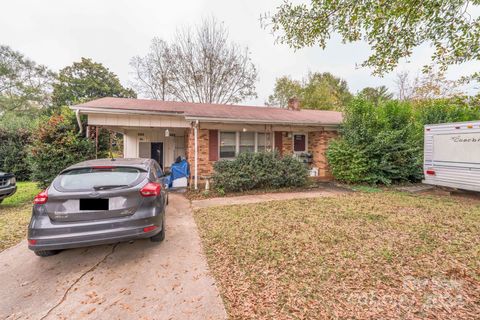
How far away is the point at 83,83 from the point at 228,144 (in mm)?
26458

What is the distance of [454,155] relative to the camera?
6.41 meters

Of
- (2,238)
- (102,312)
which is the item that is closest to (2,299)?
(102,312)

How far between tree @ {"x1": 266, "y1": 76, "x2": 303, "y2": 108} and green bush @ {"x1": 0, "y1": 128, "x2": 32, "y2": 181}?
2430 centimetres

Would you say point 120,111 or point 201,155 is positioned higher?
point 120,111

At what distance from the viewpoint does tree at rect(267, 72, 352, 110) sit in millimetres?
23984

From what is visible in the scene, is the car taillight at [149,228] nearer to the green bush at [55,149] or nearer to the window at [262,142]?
the green bush at [55,149]

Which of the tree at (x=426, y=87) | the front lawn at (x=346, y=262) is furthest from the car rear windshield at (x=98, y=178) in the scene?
the tree at (x=426, y=87)

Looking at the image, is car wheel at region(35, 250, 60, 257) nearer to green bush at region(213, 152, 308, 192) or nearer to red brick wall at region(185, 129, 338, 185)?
green bush at region(213, 152, 308, 192)

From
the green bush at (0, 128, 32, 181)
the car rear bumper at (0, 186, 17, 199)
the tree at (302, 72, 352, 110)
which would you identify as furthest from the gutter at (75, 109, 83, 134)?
the tree at (302, 72, 352, 110)

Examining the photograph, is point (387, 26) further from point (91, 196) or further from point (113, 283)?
point (113, 283)

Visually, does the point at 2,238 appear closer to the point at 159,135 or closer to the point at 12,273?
the point at 12,273

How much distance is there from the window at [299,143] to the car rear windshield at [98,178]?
28.5 ft

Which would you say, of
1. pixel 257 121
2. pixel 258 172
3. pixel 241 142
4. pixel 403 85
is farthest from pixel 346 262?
pixel 403 85

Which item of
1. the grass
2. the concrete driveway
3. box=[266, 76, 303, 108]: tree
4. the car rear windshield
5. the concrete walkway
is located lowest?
the concrete driveway
